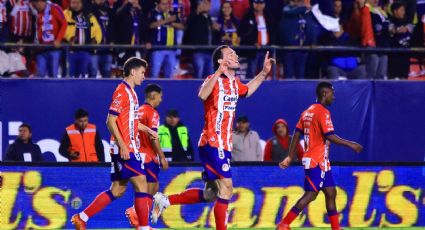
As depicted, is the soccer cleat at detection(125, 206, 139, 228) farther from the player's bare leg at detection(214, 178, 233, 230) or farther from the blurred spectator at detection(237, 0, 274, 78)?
the blurred spectator at detection(237, 0, 274, 78)

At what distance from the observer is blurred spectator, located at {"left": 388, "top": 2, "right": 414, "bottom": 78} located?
21.6m

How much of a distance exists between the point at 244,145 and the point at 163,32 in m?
2.47

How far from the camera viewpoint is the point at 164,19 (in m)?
20.4

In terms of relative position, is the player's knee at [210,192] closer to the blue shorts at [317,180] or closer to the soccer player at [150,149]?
the blue shorts at [317,180]

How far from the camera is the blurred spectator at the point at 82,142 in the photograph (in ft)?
62.9

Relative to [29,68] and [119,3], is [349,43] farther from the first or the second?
[29,68]

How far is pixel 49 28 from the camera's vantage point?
19984 millimetres

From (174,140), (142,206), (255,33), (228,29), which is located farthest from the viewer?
(255,33)

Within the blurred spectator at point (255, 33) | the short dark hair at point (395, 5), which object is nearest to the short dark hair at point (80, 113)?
the blurred spectator at point (255, 33)

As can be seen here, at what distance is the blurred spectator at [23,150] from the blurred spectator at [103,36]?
6.59 ft

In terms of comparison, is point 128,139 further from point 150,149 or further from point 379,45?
point 379,45

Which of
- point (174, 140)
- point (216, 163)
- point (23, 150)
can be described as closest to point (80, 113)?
point (23, 150)

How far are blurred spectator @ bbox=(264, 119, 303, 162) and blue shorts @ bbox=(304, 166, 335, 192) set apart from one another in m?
4.34

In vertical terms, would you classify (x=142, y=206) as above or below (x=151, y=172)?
below
